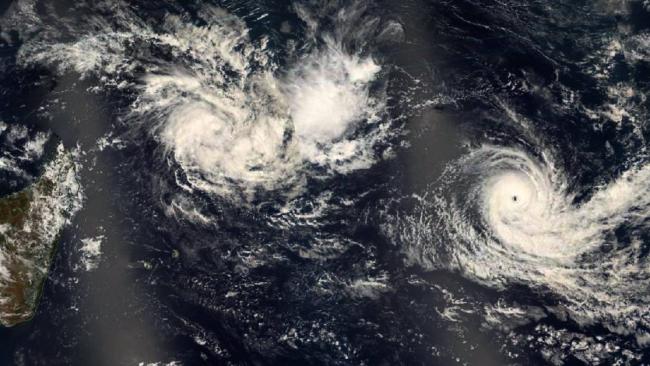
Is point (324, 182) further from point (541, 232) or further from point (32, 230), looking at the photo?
point (32, 230)

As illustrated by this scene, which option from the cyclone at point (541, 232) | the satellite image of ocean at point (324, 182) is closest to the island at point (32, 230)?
the satellite image of ocean at point (324, 182)

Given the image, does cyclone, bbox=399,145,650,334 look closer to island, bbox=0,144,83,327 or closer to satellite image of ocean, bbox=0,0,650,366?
satellite image of ocean, bbox=0,0,650,366

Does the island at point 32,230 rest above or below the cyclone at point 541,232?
below

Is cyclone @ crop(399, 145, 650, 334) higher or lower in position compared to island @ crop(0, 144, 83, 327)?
higher

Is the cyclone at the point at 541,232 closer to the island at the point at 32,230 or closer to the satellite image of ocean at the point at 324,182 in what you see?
the satellite image of ocean at the point at 324,182

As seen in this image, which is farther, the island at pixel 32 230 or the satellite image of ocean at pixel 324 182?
the island at pixel 32 230

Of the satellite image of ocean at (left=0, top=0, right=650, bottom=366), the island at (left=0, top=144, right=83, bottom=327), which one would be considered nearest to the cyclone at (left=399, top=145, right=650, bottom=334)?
the satellite image of ocean at (left=0, top=0, right=650, bottom=366)

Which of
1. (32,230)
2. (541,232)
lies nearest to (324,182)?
(541,232)

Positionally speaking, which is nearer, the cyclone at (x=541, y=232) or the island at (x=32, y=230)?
the cyclone at (x=541, y=232)

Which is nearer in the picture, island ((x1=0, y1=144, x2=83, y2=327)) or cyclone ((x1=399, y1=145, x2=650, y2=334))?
cyclone ((x1=399, y1=145, x2=650, y2=334))
